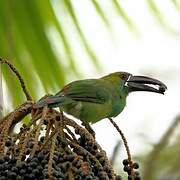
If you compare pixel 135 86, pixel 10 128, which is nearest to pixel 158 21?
pixel 135 86

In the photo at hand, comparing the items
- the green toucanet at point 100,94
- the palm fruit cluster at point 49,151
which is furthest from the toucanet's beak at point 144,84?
the palm fruit cluster at point 49,151

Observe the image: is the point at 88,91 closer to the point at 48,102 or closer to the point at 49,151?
the point at 48,102

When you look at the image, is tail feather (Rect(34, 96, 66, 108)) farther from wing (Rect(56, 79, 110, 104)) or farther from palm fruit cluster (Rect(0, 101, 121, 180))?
wing (Rect(56, 79, 110, 104))

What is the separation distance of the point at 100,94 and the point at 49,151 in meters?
1.05

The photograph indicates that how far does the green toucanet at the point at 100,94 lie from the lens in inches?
98.2

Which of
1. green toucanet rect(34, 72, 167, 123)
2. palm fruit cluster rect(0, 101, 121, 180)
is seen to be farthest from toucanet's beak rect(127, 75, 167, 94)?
palm fruit cluster rect(0, 101, 121, 180)

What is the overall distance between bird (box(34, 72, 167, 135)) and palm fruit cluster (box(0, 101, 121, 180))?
323mm

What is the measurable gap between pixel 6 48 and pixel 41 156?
3.14 ft

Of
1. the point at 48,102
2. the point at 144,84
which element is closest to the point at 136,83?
the point at 144,84

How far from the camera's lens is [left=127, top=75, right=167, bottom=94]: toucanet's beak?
2477 mm

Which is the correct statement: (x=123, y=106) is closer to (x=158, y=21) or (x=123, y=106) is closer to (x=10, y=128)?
(x=158, y=21)

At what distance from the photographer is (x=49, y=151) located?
1766mm

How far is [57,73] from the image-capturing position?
264cm

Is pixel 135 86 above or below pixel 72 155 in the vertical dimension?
above
